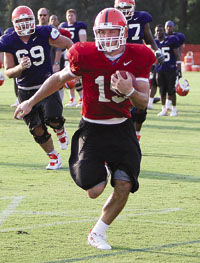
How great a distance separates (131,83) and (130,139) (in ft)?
2.13

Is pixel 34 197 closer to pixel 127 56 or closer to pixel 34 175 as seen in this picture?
pixel 34 175

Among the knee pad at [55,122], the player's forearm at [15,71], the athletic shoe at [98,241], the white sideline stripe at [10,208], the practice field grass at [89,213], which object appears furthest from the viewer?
the knee pad at [55,122]

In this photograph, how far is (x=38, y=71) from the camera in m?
8.42

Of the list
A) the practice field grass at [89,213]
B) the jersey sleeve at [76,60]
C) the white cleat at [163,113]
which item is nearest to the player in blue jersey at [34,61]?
the practice field grass at [89,213]

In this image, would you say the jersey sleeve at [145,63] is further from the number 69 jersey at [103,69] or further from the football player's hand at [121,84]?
the football player's hand at [121,84]

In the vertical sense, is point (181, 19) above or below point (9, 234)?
below

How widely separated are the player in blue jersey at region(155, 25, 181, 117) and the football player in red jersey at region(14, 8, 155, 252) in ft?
32.6

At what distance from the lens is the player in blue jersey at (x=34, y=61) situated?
8.27 meters

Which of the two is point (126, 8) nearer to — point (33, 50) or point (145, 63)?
point (33, 50)

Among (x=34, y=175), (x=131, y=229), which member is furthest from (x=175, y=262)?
(x=34, y=175)

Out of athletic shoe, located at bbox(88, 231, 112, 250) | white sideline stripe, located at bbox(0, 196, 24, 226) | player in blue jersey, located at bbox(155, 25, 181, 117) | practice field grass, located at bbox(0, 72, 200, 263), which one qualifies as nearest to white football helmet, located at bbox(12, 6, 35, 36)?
practice field grass, located at bbox(0, 72, 200, 263)

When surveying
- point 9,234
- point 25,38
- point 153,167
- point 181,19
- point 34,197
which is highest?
point 25,38

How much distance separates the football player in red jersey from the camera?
202 inches

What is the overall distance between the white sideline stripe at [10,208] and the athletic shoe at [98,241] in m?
0.94
